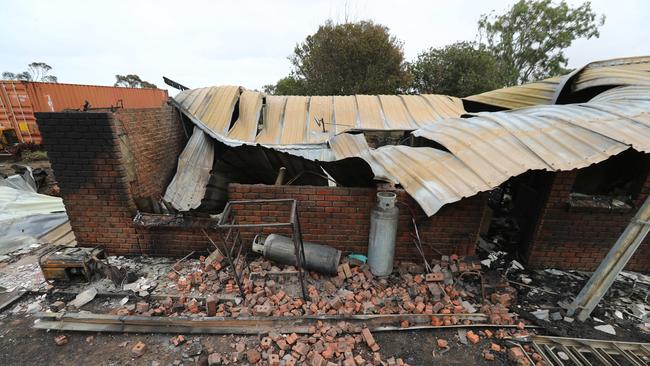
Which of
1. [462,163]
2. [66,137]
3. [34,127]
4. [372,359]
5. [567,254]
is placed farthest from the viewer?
[34,127]

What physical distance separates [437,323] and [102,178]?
4845mm

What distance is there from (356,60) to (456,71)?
607 cm

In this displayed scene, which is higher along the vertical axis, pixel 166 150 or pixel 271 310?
pixel 166 150

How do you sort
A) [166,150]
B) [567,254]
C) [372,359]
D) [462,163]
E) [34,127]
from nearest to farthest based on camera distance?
1. [372,359]
2. [462,163]
3. [567,254]
4. [166,150]
5. [34,127]

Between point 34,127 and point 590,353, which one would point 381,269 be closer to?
point 590,353

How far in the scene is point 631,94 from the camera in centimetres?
355

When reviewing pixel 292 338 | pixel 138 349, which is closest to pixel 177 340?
pixel 138 349

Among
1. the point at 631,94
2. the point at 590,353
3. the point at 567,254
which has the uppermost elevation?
the point at 631,94

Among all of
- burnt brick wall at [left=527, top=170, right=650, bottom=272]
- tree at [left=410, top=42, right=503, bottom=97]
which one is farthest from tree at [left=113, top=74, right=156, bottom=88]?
burnt brick wall at [left=527, top=170, right=650, bottom=272]

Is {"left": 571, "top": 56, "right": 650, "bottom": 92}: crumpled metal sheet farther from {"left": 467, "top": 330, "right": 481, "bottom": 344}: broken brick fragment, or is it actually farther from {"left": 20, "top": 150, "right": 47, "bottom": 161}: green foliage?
{"left": 20, "top": 150, "right": 47, "bottom": 161}: green foliage

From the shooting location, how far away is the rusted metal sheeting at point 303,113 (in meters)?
5.61

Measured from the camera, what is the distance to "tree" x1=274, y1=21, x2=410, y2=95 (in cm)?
1415


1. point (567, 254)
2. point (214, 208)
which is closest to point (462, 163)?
point (567, 254)

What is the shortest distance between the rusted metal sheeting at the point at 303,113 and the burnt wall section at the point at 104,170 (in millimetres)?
1486
